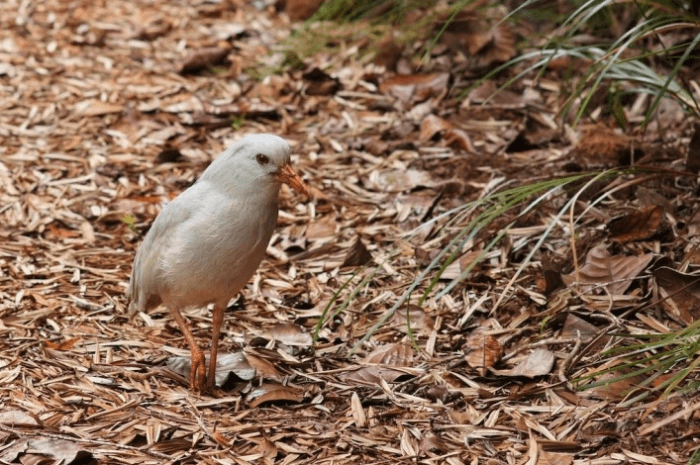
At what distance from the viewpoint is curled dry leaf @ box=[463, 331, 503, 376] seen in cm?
373

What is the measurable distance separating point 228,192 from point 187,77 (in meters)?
2.92

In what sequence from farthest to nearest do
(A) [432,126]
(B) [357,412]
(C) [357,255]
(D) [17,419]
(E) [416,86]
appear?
1. (E) [416,86]
2. (A) [432,126]
3. (C) [357,255]
4. (B) [357,412]
5. (D) [17,419]

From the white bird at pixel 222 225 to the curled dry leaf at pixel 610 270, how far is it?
1213 millimetres

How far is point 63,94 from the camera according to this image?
19.6 ft

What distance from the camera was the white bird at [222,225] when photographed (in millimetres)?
3582

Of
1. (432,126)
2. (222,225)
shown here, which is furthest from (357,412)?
(432,126)

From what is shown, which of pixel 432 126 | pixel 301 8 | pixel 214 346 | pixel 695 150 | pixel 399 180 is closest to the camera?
pixel 214 346

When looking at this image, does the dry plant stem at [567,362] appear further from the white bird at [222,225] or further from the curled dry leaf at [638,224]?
the white bird at [222,225]

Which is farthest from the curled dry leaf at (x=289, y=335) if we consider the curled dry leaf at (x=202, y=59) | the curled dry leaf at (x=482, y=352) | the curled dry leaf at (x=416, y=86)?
the curled dry leaf at (x=202, y=59)

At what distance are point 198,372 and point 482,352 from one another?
1080 mm

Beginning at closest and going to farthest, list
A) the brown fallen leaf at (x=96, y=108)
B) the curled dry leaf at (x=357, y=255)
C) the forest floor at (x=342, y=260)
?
1. the forest floor at (x=342, y=260)
2. the curled dry leaf at (x=357, y=255)
3. the brown fallen leaf at (x=96, y=108)

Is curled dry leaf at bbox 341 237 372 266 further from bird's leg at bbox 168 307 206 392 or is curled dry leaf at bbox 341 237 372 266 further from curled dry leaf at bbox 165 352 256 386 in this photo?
bird's leg at bbox 168 307 206 392

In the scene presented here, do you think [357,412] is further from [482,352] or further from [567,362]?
[567,362]

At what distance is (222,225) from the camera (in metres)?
3.57
